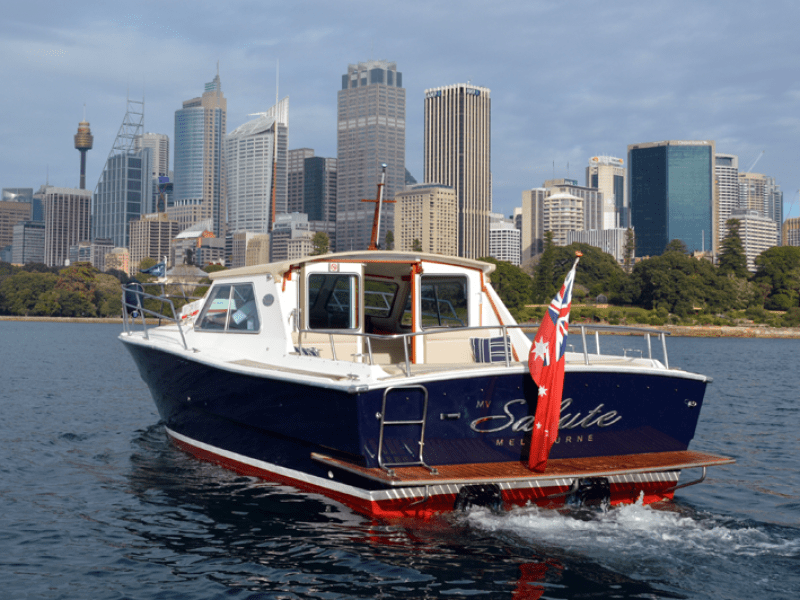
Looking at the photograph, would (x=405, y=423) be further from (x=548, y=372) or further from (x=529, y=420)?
(x=548, y=372)

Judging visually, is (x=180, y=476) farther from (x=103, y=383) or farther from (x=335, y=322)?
(x=103, y=383)

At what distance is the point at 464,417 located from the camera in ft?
29.1

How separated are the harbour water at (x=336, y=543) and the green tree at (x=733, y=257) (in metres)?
135

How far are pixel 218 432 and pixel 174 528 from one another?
2455 millimetres

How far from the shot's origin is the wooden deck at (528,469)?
846 centimetres

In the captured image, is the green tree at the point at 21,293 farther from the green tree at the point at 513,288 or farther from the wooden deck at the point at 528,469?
the wooden deck at the point at 528,469

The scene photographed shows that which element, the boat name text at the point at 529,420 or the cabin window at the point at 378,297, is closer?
the boat name text at the point at 529,420

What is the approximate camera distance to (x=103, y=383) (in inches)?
1096

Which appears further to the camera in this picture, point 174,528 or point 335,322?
point 335,322

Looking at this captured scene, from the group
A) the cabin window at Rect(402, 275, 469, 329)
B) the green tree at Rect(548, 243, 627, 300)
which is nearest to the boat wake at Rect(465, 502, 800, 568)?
the cabin window at Rect(402, 275, 469, 329)

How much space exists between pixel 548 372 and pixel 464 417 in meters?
1.11

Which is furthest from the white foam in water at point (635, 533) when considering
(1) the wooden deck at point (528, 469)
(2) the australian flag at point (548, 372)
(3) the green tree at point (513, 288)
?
(3) the green tree at point (513, 288)

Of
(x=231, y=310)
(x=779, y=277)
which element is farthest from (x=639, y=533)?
(x=779, y=277)

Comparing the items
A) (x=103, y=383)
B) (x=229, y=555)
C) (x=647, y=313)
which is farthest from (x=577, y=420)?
(x=647, y=313)
